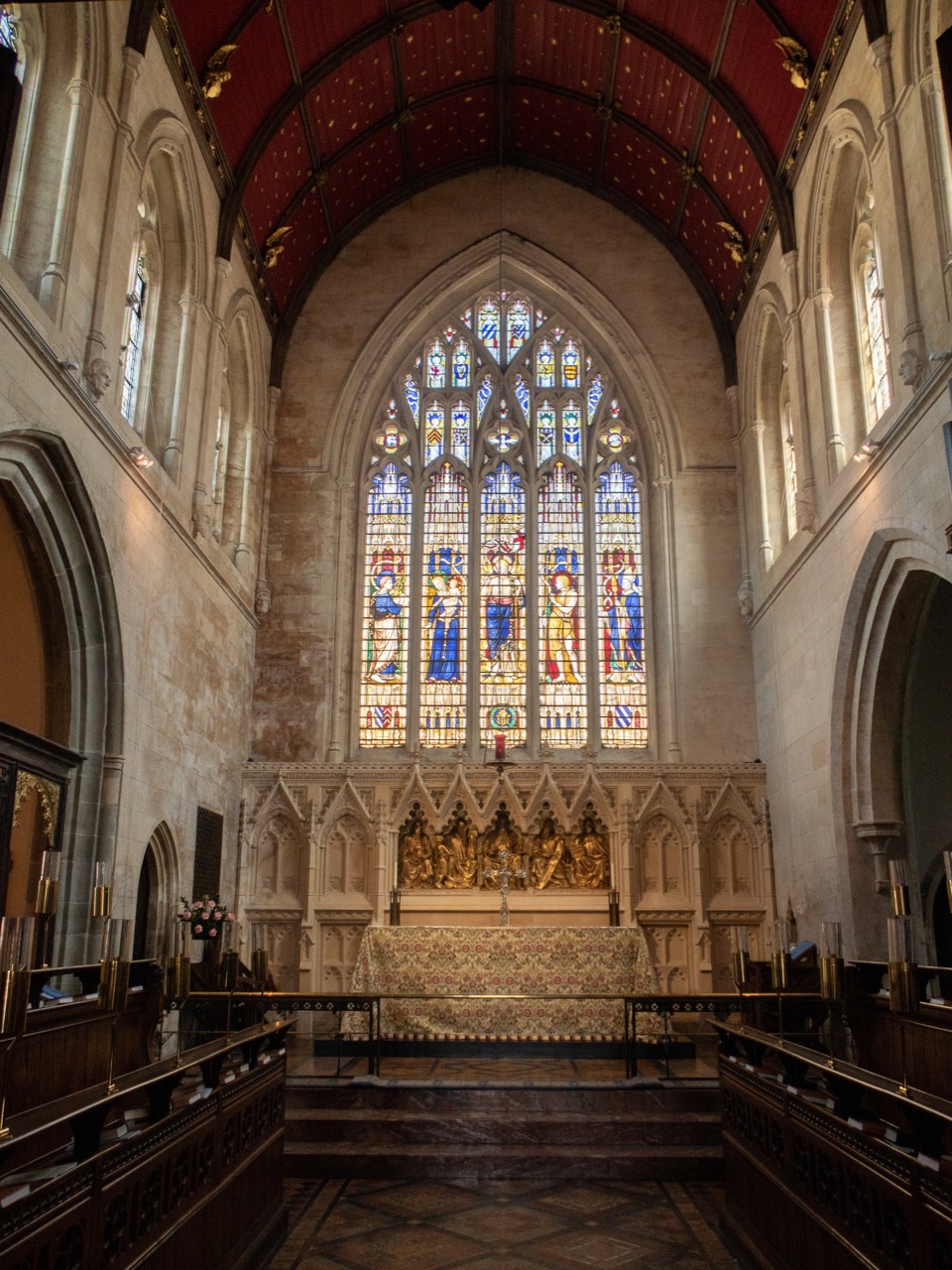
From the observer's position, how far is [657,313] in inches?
649

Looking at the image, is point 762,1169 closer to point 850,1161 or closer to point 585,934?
point 850,1161

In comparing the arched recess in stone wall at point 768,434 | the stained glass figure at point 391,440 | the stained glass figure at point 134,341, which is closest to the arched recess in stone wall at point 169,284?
the stained glass figure at point 134,341

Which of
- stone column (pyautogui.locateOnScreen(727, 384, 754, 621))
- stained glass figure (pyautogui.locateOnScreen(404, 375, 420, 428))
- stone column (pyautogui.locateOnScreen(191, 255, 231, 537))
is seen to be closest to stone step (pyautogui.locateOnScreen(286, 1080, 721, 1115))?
stone column (pyautogui.locateOnScreen(191, 255, 231, 537))

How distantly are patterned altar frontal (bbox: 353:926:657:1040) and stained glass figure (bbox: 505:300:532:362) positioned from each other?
9.74 meters

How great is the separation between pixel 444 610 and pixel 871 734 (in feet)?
22.8

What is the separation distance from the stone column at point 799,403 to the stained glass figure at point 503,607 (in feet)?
15.9

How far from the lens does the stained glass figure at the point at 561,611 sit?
50.2 ft

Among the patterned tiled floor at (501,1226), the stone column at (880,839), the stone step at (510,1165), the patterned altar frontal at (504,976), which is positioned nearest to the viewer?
the patterned tiled floor at (501,1226)

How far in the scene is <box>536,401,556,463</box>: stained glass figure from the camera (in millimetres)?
16547

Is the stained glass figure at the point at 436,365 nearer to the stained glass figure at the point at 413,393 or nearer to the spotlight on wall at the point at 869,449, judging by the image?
the stained glass figure at the point at 413,393

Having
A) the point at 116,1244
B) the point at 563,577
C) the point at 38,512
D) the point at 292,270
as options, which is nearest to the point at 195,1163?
the point at 116,1244

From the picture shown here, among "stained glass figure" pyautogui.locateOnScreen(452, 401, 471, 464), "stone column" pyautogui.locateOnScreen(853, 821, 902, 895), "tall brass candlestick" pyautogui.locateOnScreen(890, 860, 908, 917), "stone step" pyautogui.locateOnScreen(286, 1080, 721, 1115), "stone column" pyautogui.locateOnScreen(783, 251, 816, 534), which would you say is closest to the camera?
"tall brass candlestick" pyautogui.locateOnScreen(890, 860, 908, 917)

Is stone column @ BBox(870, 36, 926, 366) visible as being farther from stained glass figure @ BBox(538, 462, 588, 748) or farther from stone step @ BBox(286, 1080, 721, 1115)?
stained glass figure @ BBox(538, 462, 588, 748)

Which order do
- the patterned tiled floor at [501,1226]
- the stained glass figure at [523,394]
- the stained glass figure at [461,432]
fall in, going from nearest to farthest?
the patterned tiled floor at [501,1226]
the stained glass figure at [461,432]
the stained glass figure at [523,394]
